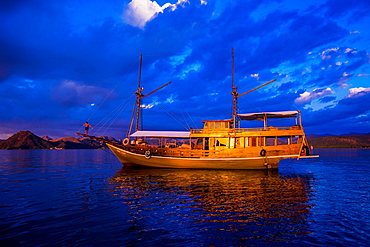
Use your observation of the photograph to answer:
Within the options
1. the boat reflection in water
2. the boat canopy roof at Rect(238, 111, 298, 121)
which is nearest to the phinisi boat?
the boat canopy roof at Rect(238, 111, 298, 121)

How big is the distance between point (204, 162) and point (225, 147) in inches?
127

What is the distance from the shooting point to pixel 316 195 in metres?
13.6

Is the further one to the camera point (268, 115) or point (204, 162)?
point (268, 115)

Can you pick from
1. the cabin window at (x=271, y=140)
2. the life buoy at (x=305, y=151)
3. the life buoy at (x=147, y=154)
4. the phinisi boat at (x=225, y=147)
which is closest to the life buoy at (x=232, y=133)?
the phinisi boat at (x=225, y=147)

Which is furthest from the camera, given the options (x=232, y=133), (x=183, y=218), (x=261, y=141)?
(x=232, y=133)

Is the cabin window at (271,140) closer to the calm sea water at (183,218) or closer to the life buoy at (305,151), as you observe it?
the life buoy at (305,151)

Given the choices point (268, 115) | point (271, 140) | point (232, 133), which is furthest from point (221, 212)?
point (271, 140)

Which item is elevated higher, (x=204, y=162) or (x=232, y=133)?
(x=232, y=133)

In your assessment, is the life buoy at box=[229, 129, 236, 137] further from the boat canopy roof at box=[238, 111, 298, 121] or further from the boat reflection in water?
the boat reflection in water

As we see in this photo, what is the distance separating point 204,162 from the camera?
2684 cm

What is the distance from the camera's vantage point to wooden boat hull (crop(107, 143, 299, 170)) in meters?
26.1

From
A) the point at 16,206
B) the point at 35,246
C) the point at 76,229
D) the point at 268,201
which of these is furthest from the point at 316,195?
the point at 16,206

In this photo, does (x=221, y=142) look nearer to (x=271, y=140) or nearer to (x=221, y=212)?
(x=271, y=140)

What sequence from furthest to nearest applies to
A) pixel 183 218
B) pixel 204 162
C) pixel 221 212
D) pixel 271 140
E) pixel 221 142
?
pixel 271 140
pixel 221 142
pixel 204 162
pixel 221 212
pixel 183 218
